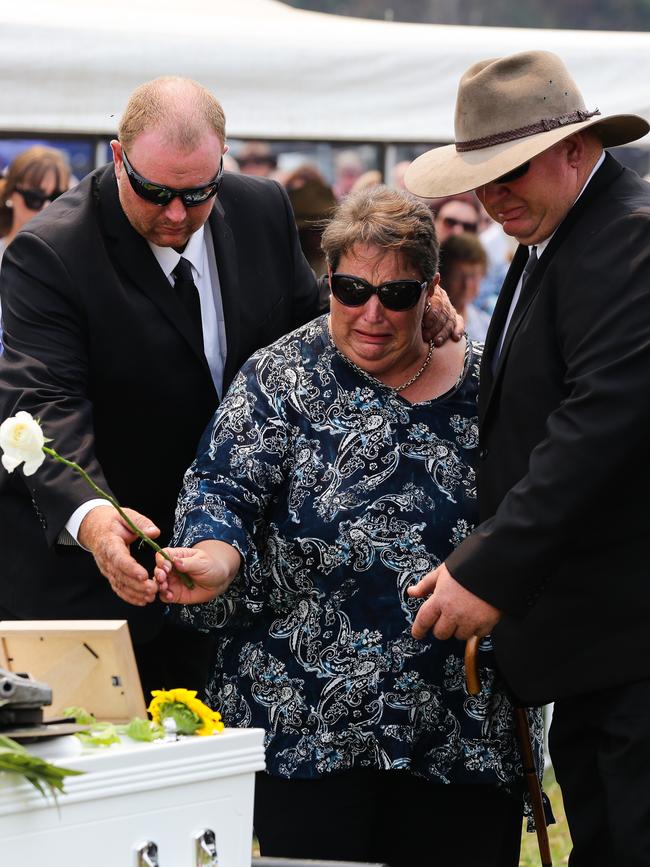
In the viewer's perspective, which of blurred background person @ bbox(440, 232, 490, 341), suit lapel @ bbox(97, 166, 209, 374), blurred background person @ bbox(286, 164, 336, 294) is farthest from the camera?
blurred background person @ bbox(440, 232, 490, 341)

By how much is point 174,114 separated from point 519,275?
84cm

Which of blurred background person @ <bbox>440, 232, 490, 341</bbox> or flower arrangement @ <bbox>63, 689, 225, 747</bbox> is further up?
blurred background person @ <bbox>440, 232, 490, 341</bbox>

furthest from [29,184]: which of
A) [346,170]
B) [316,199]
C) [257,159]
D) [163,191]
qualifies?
[163,191]

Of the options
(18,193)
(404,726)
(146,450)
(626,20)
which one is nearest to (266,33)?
(18,193)

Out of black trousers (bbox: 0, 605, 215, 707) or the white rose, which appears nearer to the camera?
the white rose

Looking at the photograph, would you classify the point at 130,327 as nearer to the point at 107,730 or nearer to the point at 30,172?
the point at 107,730

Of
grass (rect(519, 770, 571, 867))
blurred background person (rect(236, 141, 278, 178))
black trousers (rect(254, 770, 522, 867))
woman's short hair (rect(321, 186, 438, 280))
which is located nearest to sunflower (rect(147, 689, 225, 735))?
black trousers (rect(254, 770, 522, 867))

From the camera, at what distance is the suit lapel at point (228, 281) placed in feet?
10.9

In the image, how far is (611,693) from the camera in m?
2.68

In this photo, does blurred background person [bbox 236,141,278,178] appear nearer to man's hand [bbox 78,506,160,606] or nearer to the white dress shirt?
the white dress shirt

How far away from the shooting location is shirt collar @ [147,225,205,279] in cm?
329

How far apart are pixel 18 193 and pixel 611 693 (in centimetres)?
357

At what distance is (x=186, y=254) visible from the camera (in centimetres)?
334

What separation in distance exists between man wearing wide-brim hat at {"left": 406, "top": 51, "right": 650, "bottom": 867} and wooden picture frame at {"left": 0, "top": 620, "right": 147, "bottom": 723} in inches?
22.5
